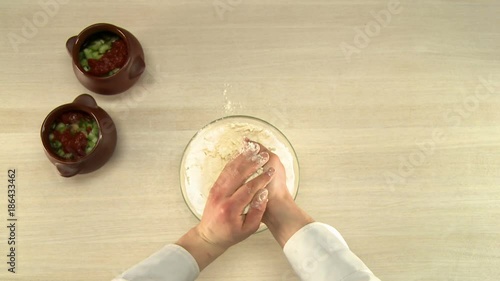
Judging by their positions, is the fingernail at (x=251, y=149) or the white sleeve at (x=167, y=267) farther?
the fingernail at (x=251, y=149)

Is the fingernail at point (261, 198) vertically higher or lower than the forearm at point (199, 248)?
higher

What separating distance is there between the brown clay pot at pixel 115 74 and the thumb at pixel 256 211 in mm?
318

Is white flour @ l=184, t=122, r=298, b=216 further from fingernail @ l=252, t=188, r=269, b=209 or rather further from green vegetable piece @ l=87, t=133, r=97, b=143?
green vegetable piece @ l=87, t=133, r=97, b=143

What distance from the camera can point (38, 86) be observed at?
79 centimetres

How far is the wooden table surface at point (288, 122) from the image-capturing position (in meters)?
0.76

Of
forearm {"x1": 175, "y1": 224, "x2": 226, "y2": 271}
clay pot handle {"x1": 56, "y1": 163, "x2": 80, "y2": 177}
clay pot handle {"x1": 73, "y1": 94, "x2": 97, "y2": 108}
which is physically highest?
clay pot handle {"x1": 73, "y1": 94, "x2": 97, "y2": 108}

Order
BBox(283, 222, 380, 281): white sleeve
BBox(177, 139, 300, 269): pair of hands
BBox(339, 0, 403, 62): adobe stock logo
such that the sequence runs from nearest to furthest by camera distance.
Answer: BBox(283, 222, 380, 281): white sleeve → BBox(177, 139, 300, 269): pair of hands → BBox(339, 0, 403, 62): adobe stock logo

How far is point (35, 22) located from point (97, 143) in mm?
302

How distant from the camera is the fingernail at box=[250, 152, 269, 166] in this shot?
74 centimetres

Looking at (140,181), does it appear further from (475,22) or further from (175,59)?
(475,22)

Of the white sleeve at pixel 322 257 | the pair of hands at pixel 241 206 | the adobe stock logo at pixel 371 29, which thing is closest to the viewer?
the white sleeve at pixel 322 257

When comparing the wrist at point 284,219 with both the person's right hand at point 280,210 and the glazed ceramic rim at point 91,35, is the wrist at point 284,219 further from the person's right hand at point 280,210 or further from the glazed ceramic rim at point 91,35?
the glazed ceramic rim at point 91,35

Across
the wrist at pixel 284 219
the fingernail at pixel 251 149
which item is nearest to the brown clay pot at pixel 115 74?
the fingernail at pixel 251 149

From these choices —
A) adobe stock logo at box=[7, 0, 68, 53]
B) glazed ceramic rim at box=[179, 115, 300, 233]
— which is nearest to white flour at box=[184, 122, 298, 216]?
glazed ceramic rim at box=[179, 115, 300, 233]
